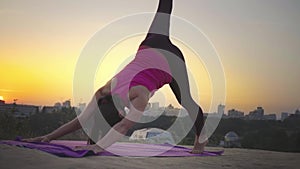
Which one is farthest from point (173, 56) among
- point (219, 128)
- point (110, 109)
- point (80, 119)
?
point (219, 128)

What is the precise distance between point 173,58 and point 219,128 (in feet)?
3.69

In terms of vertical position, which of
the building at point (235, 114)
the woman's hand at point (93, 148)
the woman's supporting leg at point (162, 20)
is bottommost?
the woman's hand at point (93, 148)

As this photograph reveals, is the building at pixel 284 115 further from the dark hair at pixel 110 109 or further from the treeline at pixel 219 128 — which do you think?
the dark hair at pixel 110 109

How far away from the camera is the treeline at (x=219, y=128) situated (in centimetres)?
315

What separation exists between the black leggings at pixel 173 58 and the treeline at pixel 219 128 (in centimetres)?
13

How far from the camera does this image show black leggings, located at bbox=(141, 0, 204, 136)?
9.30 ft

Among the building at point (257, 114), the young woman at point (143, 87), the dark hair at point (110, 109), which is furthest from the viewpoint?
the building at point (257, 114)

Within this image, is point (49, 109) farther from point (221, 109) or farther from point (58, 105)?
point (221, 109)

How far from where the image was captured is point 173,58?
2.83m

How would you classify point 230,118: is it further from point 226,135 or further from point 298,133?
point 298,133

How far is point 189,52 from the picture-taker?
11.3 feet

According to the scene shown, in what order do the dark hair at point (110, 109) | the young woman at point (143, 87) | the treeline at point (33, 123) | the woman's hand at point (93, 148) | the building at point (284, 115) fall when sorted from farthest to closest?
1. the building at point (284, 115)
2. the treeline at point (33, 123)
3. the dark hair at point (110, 109)
4. the young woman at point (143, 87)
5. the woman's hand at point (93, 148)

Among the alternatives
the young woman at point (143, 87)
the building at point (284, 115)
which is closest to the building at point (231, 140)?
the building at point (284, 115)

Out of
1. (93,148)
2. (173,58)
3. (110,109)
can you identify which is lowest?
(93,148)
